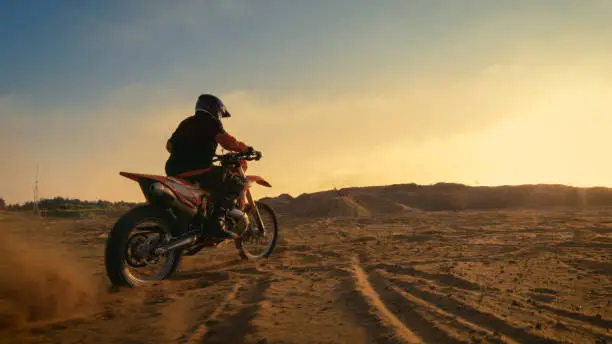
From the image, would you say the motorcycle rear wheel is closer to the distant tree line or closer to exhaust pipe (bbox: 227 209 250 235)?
exhaust pipe (bbox: 227 209 250 235)

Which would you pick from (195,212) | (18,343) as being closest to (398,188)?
(195,212)

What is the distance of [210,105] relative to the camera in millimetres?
5074

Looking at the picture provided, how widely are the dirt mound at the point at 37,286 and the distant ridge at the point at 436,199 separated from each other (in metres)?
17.8

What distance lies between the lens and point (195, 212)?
4.66 meters

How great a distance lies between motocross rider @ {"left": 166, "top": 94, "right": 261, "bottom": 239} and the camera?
4.72 m

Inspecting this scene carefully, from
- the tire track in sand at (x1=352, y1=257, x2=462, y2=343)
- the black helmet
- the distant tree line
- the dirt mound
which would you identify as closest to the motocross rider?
the black helmet

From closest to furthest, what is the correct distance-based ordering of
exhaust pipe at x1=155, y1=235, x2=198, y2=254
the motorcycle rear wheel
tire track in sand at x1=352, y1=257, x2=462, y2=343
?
tire track in sand at x1=352, y1=257, x2=462, y2=343 < the motorcycle rear wheel < exhaust pipe at x1=155, y1=235, x2=198, y2=254

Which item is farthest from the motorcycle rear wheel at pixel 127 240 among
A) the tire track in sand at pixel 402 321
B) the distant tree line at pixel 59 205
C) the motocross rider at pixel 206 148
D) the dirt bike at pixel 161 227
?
the distant tree line at pixel 59 205

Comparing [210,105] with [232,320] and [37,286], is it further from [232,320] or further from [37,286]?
[232,320]

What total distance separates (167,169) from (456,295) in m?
3.41

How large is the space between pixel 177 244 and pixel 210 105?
180 cm

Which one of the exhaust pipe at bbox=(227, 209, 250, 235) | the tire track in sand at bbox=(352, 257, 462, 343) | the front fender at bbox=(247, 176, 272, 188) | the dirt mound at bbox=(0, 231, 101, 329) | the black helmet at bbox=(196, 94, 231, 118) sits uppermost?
the black helmet at bbox=(196, 94, 231, 118)

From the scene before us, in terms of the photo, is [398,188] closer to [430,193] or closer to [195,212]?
[430,193]

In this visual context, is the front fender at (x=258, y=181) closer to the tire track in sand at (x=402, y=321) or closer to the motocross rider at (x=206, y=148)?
the motocross rider at (x=206, y=148)
